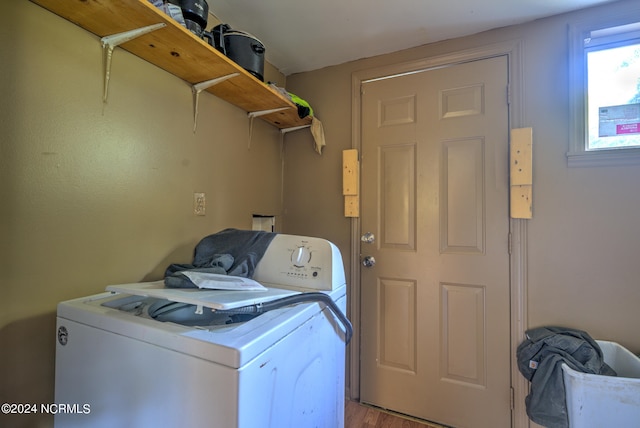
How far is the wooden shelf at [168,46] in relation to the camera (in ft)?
2.81

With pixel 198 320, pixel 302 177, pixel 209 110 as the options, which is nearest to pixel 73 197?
pixel 198 320

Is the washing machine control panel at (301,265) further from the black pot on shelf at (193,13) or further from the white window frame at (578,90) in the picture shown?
the white window frame at (578,90)

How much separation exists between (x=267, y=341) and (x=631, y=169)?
1820 mm

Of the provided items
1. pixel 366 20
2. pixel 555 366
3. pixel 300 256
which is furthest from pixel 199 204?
pixel 555 366

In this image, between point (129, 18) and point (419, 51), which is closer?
point (129, 18)

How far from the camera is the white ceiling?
1394 millimetres

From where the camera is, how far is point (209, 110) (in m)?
1.45

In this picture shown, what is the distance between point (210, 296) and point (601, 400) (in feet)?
5.12

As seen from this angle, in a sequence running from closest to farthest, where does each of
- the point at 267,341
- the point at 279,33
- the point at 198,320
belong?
the point at 267,341 < the point at 198,320 < the point at 279,33

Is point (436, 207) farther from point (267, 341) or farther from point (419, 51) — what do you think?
point (267, 341)

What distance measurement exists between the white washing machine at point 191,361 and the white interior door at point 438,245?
88 cm

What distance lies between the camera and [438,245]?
164cm

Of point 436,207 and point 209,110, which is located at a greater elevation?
point 209,110

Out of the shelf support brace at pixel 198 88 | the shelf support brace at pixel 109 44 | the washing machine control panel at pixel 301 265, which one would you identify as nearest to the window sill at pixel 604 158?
the washing machine control panel at pixel 301 265
